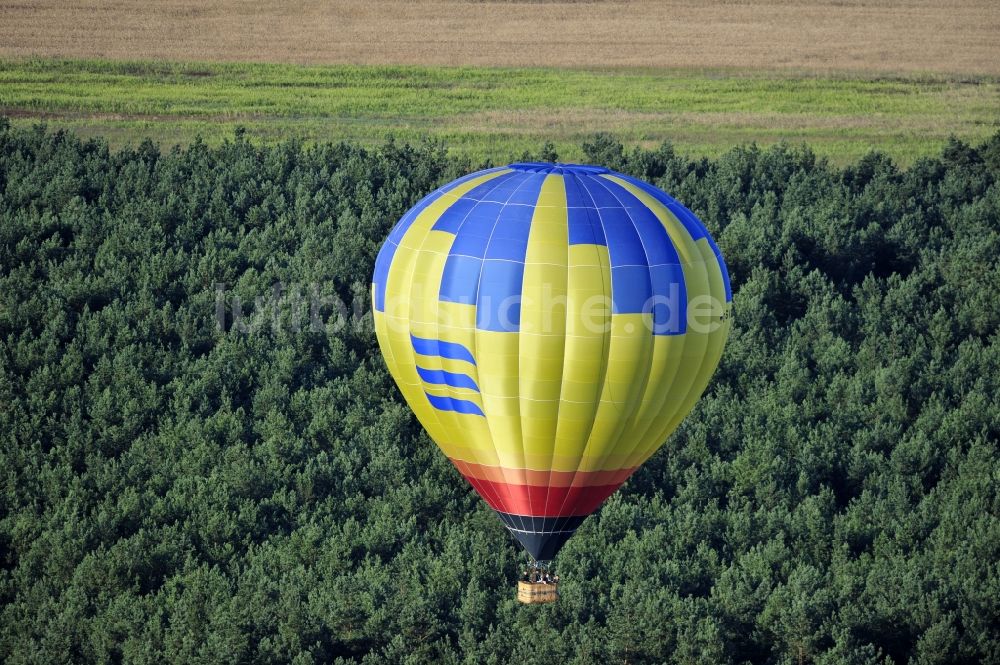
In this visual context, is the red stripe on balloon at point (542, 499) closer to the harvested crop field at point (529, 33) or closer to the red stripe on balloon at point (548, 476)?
the red stripe on balloon at point (548, 476)

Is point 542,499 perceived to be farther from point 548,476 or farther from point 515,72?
point 515,72

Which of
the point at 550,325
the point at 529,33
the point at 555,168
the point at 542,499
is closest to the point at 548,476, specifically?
the point at 542,499

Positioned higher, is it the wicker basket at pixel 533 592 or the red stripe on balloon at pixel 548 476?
the red stripe on balloon at pixel 548 476

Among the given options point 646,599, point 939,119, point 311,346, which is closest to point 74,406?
point 311,346

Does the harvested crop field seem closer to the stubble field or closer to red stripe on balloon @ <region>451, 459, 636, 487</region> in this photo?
the stubble field

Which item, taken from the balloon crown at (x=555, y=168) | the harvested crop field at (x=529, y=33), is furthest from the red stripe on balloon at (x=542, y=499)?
the harvested crop field at (x=529, y=33)

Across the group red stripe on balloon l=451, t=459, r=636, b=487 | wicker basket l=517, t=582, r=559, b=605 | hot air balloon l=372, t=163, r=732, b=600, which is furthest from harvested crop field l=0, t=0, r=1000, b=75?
wicker basket l=517, t=582, r=559, b=605

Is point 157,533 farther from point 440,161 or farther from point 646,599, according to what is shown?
point 440,161

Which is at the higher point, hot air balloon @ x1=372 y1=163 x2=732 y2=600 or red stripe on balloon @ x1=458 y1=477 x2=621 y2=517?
hot air balloon @ x1=372 y1=163 x2=732 y2=600
